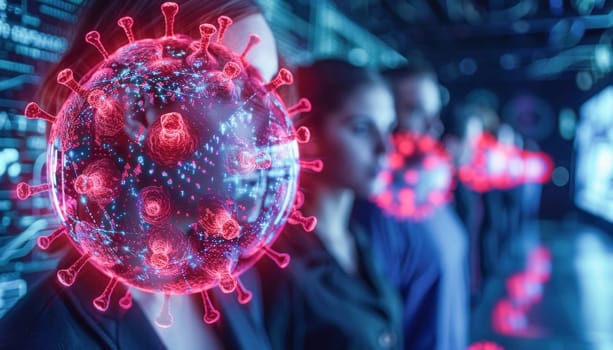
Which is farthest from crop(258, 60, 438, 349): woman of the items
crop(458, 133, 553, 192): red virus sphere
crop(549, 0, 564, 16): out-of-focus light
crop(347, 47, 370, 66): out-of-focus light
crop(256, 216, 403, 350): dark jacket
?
crop(549, 0, 564, 16): out-of-focus light

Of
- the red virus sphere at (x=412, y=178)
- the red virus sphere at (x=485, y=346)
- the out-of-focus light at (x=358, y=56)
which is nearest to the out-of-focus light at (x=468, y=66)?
the red virus sphere at (x=485, y=346)

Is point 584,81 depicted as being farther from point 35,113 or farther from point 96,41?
point 35,113

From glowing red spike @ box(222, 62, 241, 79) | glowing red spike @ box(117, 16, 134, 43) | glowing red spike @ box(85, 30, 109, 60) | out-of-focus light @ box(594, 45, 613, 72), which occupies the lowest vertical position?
glowing red spike @ box(222, 62, 241, 79)

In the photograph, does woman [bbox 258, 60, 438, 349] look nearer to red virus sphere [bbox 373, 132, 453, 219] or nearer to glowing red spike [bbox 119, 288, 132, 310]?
red virus sphere [bbox 373, 132, 453, 219]

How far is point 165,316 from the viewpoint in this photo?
1.28 m

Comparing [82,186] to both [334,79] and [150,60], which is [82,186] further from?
[334,79]

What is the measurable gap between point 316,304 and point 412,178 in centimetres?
134

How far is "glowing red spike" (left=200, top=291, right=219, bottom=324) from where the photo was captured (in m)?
1.27

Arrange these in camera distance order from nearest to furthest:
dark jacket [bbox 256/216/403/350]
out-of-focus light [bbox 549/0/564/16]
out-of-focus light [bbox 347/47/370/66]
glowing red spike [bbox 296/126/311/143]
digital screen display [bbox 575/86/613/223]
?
glowing red spike [bbox 296/126/311/143], dark jacket [bbox 256/216/403/350], out-of-focus light [bbox 347/47/370/66], out-of-focus light [bbox 549/0/564/16], digital screen display [bbox 575/86/613/223]

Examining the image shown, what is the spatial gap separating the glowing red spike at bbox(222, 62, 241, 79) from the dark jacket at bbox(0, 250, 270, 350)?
502 mm

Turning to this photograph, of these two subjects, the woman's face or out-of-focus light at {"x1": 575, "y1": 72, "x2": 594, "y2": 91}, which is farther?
out-of-focus light at {"x1": 575, "y1": 72, "x2": 594, "y2": 91}

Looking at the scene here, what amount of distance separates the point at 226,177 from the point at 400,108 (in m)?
1.60

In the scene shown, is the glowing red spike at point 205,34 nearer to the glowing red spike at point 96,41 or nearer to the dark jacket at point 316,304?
the glowing red spike at point 96,41

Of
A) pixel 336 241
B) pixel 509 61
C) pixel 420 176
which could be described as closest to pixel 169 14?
pixel 336 241
